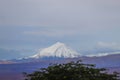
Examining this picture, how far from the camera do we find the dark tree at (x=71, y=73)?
5977 mm

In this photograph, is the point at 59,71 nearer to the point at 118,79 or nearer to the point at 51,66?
the point at 51,66

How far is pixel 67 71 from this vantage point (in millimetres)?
6059

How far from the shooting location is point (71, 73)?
604 centimetres

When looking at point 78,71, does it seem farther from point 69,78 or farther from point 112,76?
point 112,76

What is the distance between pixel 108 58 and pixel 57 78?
13.6 meters

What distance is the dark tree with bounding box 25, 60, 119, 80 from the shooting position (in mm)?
5977

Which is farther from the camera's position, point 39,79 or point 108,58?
point 108,58

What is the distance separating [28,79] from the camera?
6484 mm

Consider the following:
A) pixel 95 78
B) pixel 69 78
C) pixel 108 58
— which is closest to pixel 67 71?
pixel 69 78

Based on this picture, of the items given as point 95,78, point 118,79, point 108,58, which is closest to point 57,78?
point 95,78

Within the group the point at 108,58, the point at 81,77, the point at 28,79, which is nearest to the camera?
the point at 81,77

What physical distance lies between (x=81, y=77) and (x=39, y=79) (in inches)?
30.1

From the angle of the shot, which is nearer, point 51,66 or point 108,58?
point 51,66

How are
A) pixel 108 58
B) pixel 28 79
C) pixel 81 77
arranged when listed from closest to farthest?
pixel 81 77, pixel 28 79, pixel 108 58
